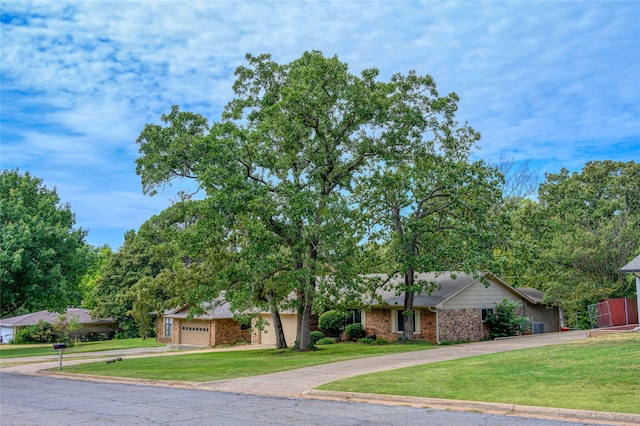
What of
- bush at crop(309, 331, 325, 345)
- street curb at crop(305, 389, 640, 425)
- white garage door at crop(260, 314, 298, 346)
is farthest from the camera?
white garage door at crop(260, 314, 298, 346)

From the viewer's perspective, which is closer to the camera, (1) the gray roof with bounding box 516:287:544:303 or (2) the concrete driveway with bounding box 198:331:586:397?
(2) the concrete driveway with bounding box 198:331:586:397

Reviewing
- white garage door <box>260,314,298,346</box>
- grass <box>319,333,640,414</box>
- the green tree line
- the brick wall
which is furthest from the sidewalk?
the brick wall

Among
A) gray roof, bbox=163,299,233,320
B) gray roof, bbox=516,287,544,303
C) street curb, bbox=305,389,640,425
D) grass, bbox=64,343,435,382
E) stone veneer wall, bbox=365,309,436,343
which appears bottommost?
grass, bbox=64,343,435,382

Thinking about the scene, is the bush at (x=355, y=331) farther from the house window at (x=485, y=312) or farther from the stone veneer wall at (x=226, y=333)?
the stone veneer wall at (x=226, y=333)

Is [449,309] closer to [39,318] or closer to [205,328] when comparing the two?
[205,328]

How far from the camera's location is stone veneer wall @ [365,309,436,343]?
100 ft

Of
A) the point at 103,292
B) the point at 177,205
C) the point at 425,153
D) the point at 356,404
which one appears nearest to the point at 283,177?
the point at 177,205

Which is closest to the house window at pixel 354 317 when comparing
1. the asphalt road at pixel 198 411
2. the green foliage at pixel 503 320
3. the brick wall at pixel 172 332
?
the green foliage at pixel 503 320

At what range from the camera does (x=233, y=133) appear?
23.5m

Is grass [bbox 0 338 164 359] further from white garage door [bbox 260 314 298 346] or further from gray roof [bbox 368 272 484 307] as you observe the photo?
gray roof [bbox 368 272 484 307]

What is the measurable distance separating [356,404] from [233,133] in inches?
556

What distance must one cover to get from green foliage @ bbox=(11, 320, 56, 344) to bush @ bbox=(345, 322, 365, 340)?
3111cm

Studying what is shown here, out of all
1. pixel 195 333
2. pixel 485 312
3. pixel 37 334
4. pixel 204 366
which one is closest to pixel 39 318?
pixel 37 334

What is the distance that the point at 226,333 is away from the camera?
37969mm
